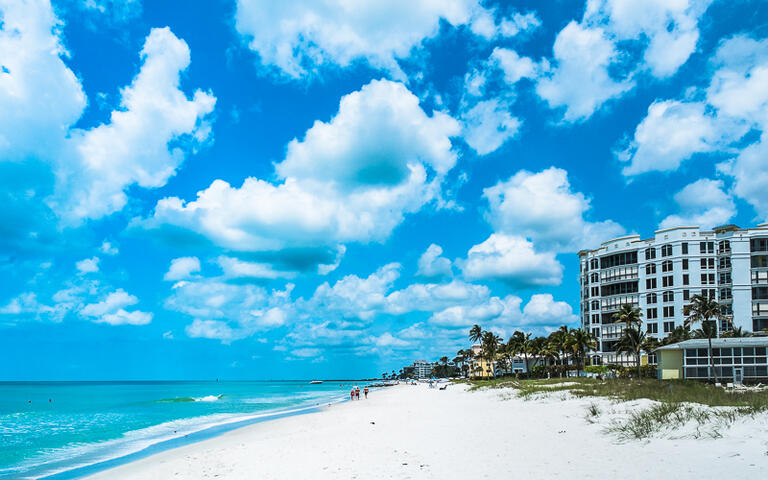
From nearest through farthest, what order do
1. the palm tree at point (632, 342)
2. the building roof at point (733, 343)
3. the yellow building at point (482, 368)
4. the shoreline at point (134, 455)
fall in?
the shoreline at point (134, 455)
the building roof at point (733, 343)
the palm tree at point (632, 342)
the yellow building at point (482, 368)

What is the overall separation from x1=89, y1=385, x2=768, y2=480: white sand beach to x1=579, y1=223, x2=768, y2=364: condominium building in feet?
227

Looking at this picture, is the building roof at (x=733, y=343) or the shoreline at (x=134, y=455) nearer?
the shoreline at (x=134, y=455)

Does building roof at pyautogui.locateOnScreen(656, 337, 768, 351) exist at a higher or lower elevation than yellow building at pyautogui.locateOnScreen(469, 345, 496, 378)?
higher

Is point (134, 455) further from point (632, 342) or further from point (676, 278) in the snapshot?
point (676, 278)

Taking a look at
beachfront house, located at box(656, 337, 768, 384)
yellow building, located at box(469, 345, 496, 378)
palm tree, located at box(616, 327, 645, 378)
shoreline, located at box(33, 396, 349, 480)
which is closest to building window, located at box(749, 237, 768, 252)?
palm tree, located at box(616, 327, 645, 378)

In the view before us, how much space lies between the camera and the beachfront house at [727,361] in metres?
43.3

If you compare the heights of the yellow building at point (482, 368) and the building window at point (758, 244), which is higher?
the building window at point (758, 244)

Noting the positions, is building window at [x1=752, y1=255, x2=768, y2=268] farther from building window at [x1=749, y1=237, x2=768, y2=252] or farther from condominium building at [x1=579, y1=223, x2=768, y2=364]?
building window at [x1=749, y1=237, x2=768, y2=252]

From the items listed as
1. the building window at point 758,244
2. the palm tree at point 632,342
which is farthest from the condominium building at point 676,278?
the palm tree at point 632,342

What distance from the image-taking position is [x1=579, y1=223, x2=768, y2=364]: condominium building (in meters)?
78.9

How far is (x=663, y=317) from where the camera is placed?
83.2 metres

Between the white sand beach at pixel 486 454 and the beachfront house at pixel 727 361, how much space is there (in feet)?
91.2

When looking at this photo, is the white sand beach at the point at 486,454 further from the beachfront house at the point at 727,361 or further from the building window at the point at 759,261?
the building window at the point at 759,261

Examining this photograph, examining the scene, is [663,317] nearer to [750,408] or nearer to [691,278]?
[691,278]
